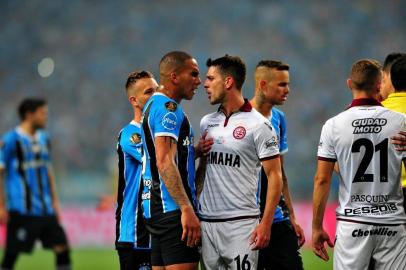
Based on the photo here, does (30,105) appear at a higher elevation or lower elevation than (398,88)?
higher

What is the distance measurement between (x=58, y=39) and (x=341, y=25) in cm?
1037

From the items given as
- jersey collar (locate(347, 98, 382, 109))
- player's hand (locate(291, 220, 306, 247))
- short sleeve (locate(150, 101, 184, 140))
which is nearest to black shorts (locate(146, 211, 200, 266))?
short sleeve (locate(150, 101, 184, 140))

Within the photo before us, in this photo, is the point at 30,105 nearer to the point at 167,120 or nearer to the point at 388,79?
the point at 167,120

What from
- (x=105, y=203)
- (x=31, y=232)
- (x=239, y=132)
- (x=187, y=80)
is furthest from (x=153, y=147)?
(x=105, y=203)

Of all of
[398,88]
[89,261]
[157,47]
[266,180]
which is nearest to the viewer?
[398,88]

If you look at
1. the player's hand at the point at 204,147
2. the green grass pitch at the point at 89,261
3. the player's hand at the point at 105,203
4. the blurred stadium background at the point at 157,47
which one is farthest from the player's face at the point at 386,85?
the blurred stadium background at the point at 157,47

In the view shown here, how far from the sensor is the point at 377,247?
16.2ft

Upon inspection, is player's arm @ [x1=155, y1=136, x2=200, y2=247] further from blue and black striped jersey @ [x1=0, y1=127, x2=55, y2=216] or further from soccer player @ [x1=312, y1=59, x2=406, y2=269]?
blue and black striped jersey @ [x1=0, y1=127, x2=55, y2=216]

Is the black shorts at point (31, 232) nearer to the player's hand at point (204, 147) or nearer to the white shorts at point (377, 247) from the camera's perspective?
the player's hand at point (204, 147)

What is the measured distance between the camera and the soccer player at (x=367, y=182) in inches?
194

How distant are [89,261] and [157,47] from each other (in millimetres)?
15020

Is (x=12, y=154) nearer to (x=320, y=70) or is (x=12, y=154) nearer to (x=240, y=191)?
(x=240, y=191)

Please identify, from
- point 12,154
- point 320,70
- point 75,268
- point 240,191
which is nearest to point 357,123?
point 240,191

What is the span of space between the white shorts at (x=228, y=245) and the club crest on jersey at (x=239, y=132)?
0.58m
